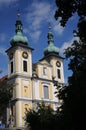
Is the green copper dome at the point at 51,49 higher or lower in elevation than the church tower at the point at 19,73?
higher

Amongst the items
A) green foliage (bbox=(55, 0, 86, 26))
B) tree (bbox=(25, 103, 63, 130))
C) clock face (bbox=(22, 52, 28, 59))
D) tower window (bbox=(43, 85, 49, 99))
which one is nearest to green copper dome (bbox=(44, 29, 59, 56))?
clock face (bbox=(22, 52, 28, 59))

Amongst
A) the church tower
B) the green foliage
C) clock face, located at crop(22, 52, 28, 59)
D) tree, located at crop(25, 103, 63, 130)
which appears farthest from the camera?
clock face, located at crop(22, 52, 28, 59)

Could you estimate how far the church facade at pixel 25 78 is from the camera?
57781mm

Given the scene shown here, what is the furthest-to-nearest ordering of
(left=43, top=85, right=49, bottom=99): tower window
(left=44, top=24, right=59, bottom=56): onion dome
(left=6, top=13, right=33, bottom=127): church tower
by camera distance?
(left=44, top=24, right=59, bottom=56): onion dome → (left=43, top=85, right=49, bottom=99): tower window → (left=6, top=13, right=33, bottom=127): church tower

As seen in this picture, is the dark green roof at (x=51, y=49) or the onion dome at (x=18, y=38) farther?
the dark green roof at (x=51, y=49)

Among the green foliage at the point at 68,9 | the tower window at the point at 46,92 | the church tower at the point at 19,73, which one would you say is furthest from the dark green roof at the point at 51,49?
the green foliage at the point at 68,9

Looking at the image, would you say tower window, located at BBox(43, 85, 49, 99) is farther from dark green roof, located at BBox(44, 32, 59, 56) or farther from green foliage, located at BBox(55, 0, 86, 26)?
green foliage, located at BBox(55, 0, 86, 26)

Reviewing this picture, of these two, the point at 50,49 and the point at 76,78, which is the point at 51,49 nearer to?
the point at 50,49

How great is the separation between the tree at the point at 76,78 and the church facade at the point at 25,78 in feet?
118

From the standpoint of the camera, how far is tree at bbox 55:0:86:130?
15.0 metres

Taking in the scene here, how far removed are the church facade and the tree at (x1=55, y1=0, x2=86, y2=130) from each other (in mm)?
35854

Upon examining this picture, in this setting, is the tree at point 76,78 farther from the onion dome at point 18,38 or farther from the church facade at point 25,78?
the onion dome at point 18,38

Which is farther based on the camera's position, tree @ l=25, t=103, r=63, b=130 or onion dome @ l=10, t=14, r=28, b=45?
onion dome @ l=10, t=14, r=28, b=45

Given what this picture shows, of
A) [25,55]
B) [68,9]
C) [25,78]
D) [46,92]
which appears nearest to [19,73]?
[25,78]
